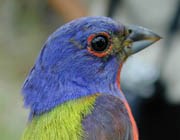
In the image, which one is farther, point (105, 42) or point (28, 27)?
point (28, 27)

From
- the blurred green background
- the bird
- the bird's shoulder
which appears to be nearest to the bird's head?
the bird

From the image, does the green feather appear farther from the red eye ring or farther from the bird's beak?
the bird's beak

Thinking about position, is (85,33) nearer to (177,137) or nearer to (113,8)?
(177,137)

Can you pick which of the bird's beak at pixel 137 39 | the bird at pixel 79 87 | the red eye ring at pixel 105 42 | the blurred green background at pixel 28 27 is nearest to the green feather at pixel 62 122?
the bird at pixel 79 87

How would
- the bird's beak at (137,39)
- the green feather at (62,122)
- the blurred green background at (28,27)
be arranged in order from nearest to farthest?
the green feather at (62,122) < the bird's beak at (137,39) < the blurred green background at (28,27)

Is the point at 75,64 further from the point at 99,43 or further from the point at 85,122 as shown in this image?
the point at 85,122

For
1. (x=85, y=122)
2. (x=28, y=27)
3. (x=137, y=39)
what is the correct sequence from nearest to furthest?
(x=85, y=122) → (x=137, y=39) → (x=28, y=27)

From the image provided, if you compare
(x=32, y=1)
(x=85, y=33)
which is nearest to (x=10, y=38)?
(x=32, y=1)

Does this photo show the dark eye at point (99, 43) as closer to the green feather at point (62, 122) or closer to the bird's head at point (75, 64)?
the bird's head at point (75, 64)

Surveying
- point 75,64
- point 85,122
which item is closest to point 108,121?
point 85,122
